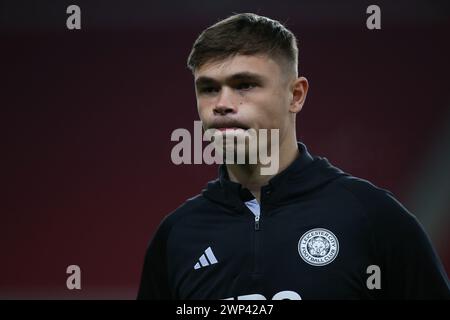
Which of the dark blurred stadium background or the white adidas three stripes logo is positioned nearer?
the white adidas three stripes logo

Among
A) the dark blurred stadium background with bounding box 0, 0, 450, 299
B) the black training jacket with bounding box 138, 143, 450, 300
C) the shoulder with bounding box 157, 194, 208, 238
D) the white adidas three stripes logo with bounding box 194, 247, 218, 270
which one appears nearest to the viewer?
the black training jacket with bounding box 138, 143, 450, 300

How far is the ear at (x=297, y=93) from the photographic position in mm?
1803

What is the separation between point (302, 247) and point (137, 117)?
3.45 metres

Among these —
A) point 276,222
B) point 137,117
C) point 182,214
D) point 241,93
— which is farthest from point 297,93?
point 137,117

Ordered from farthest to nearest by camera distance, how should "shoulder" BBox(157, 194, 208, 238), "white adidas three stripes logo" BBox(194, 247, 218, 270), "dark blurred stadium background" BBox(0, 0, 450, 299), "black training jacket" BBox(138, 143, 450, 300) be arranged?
"dark blurred stadium background" BBox(0, 0, 450, 299), "shoulder" BBox(157, 194, 208, 238), "white adidas three stripes logo" BBox(194, 247, 218, 270), "black training jacket" BBox(138, 143, 450, 300)

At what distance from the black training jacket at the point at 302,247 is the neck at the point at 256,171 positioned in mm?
24

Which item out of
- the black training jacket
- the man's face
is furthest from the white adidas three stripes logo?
the man's face

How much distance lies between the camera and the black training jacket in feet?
5.32

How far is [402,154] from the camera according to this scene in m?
4.98

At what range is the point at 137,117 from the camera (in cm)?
497

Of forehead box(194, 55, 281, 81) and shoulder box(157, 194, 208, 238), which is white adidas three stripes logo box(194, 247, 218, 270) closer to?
shoulder box(157, 194, 208, 238)

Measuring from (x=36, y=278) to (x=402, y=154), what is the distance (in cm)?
290

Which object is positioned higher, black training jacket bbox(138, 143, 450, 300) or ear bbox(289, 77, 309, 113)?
ear bbox(289, 77, 309, 113)

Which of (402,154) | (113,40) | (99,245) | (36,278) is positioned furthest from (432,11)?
(36,278)
